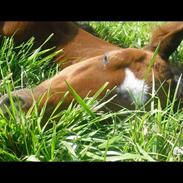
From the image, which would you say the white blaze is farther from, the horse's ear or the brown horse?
the horse's ear

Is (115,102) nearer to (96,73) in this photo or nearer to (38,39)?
(96,73)

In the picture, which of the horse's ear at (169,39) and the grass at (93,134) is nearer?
the grass at (93,134)

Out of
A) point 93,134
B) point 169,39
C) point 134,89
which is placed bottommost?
point 93,134

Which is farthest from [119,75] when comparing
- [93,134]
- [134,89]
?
[93,134]

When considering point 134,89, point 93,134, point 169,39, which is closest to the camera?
point 93,134

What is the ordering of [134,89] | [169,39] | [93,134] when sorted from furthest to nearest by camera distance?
[169,39], [134,89], [93,134]

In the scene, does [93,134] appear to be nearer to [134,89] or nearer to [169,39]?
[134,89]

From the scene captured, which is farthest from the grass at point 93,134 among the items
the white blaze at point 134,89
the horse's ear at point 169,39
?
the horse's ear at point 169,39

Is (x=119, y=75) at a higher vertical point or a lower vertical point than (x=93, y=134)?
higher

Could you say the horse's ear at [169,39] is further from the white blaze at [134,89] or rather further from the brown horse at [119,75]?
the white blaze at [134,89]

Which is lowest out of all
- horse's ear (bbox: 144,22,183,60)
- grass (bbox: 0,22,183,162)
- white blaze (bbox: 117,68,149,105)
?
grass (bbox: 0,22,183,162)

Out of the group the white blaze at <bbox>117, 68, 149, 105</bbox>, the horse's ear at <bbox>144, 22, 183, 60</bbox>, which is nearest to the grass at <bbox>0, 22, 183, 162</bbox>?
the white blaze at <bbox>117, 68, 149, 105</bbox>

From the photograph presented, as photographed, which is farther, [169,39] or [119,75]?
[169,39]
